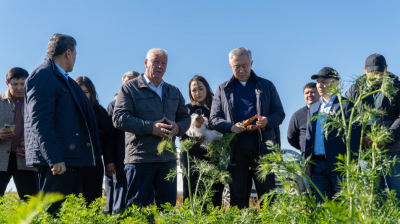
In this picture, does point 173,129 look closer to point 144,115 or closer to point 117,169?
point 144,115

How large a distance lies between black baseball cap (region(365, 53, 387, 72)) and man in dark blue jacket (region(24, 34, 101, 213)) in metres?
3.19

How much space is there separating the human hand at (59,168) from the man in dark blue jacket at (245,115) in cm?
182

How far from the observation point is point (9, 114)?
17.6ft

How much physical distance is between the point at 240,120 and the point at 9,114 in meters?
3.08

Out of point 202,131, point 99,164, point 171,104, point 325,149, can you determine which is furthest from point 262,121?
point 99,164

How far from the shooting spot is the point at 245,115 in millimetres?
4848

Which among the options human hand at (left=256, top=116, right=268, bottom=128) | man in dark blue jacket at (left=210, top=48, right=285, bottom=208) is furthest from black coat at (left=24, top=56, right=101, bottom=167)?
human hand at (left=256, top=116, right=268, bottom=128)

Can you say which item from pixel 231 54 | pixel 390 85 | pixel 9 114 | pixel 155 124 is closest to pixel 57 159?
pixel 155 124

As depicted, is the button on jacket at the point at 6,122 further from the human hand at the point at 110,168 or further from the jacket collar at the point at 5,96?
the human hand at the point at 110,168

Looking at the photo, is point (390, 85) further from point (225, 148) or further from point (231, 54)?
point (231, 54)

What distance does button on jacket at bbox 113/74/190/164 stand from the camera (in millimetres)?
4414

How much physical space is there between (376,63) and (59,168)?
3.59m

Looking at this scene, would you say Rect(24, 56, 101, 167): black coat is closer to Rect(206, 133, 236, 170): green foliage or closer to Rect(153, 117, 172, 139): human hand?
Rect(153, 117, 172, 139): human hand

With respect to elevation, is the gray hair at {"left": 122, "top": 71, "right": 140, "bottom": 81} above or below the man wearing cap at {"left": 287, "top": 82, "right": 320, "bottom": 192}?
above
